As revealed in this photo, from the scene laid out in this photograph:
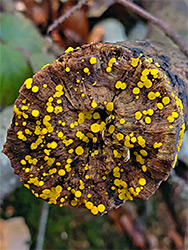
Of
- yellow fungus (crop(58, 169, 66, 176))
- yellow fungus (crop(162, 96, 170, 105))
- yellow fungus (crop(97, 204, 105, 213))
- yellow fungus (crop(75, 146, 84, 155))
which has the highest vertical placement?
yellow fungus (crop(162, 96, 170, 105))

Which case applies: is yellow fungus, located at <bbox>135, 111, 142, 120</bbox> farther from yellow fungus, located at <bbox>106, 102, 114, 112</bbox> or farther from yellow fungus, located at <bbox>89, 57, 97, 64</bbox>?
yellow fungus, located at <bbox>89, 57, 97, 64</bbox>

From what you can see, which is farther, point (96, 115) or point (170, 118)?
point (96, 115)

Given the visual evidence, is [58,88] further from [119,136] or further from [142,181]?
[142,181]

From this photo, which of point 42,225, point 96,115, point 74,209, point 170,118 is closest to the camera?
point 170,118

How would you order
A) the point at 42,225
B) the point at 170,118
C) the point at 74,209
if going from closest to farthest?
1. the point at 170,118
2. the point at 42,225
3. the point at 74,209

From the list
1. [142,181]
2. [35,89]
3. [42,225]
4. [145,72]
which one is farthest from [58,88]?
[42,225]

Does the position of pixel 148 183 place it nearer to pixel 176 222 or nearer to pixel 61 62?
pixel 61 62

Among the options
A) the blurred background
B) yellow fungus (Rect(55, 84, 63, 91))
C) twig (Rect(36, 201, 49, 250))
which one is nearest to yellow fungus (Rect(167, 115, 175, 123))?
yellow fungus (Rect(55, 84, 63, 91))
